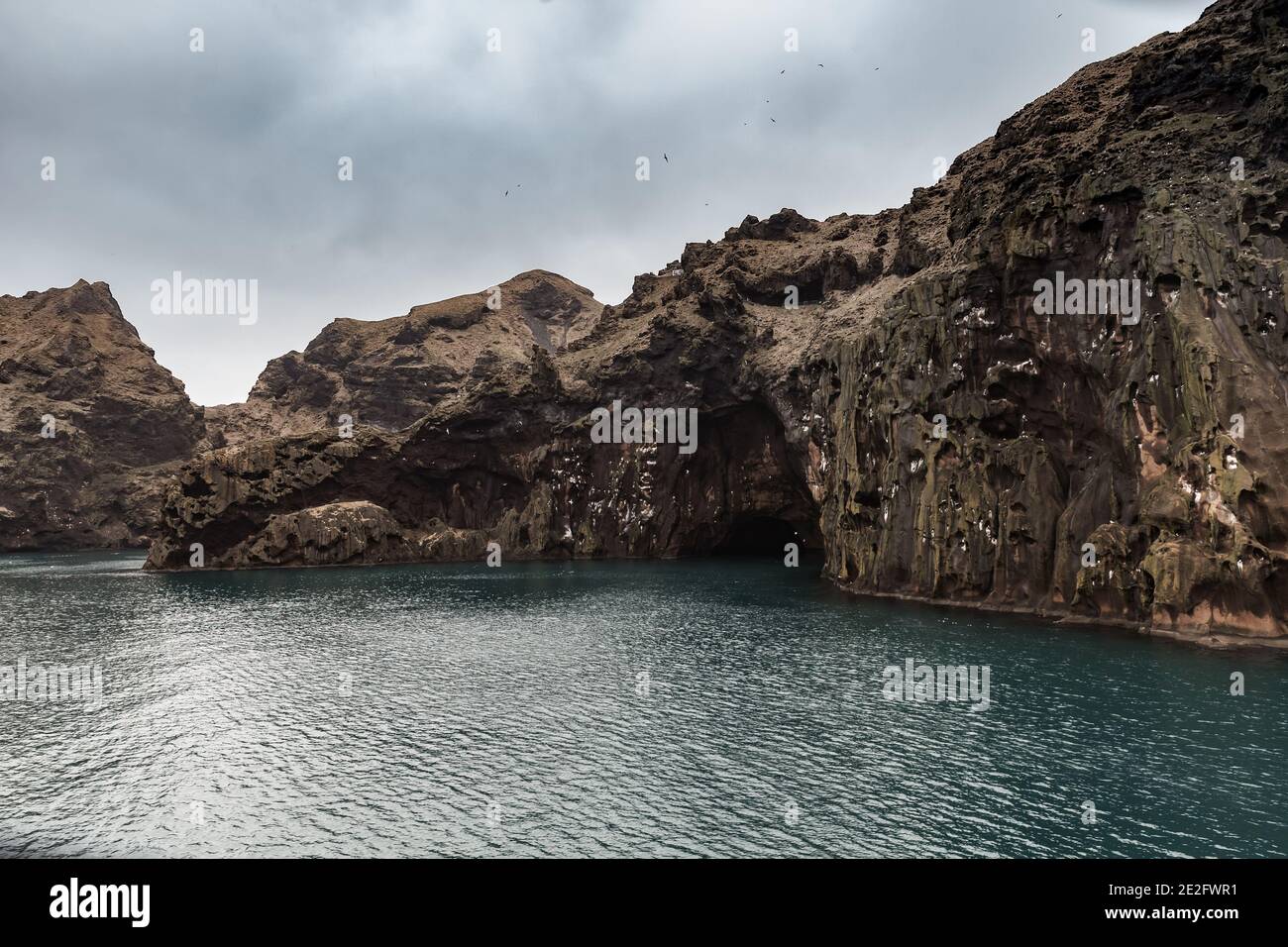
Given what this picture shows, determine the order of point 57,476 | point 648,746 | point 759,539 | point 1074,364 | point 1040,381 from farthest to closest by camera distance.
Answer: point 57,476, point 759,539, point 1040,381, point 1074,364, point 648,746

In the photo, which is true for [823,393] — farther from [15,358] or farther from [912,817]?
[15,358]

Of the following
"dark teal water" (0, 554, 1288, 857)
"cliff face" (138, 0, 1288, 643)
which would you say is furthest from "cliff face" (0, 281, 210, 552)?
"cliff face" (138, 0, 1288, 643)

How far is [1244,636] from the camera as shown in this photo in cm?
4353

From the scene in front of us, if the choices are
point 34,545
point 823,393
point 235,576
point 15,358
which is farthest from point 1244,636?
point 15,358

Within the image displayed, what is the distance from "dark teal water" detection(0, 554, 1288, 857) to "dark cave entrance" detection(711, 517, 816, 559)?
6780 cm

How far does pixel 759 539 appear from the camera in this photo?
5335 inches

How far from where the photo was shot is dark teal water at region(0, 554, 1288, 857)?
2344cm

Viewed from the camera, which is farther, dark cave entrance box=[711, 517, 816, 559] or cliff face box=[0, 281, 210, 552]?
cliff face box=[0, 281, 210, 552]

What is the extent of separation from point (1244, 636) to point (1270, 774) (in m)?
21.6

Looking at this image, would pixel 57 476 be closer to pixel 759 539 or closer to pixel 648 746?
pixel 759 539

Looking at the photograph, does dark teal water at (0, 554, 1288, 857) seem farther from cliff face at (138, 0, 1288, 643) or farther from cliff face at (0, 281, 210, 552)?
cliff face at (0, 281, 210, 552)

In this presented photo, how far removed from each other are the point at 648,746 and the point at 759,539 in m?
106

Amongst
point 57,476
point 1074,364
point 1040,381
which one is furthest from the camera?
point 57,476

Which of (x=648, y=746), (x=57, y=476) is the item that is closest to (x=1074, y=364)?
(x=648, y=746)
